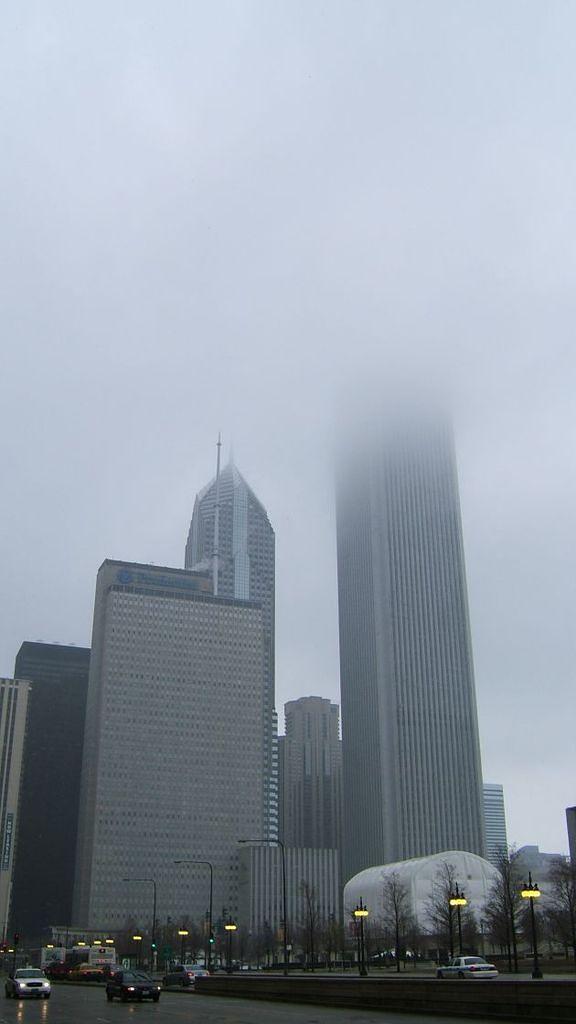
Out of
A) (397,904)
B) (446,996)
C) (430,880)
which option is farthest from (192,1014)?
(430,880)

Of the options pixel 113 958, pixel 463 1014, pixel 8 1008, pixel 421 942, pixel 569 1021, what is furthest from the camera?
pixel 421 942

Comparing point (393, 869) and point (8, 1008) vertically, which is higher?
point (393, 869)

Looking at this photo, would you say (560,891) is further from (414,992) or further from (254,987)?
(414,992)

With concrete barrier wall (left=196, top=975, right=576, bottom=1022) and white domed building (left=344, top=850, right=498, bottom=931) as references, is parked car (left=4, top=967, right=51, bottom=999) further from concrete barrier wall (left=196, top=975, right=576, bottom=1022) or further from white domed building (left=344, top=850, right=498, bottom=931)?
white domed building (left=344, top=850, right=498, bottom=931)

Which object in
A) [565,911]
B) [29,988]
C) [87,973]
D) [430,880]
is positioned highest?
[430,880]

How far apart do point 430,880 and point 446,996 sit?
127m

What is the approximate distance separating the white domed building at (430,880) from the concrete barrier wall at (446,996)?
10177 cm

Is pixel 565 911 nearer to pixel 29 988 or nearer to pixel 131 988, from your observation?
pixel 29 988

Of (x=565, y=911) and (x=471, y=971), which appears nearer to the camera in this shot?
(x=471, y=971)

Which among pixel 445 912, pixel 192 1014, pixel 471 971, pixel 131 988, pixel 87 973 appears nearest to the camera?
pixel 192 1014

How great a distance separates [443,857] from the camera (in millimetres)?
156625

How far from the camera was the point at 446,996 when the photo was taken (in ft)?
117

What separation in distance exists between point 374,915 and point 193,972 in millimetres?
80555

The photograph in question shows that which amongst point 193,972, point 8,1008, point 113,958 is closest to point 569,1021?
point 8,1008
